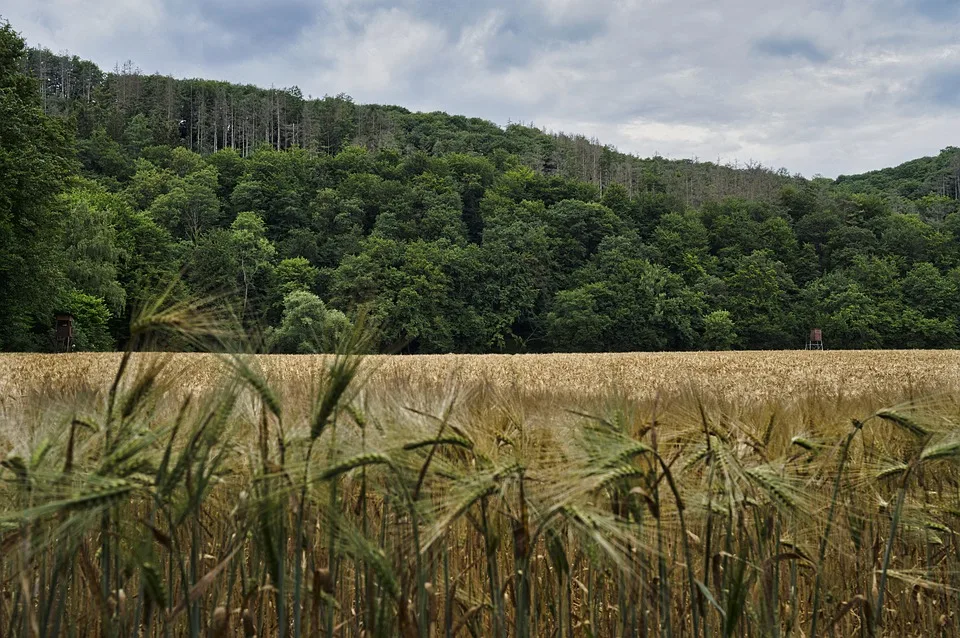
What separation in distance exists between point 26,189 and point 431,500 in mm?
30490

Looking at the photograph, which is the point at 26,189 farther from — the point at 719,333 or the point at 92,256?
the point at 719,333

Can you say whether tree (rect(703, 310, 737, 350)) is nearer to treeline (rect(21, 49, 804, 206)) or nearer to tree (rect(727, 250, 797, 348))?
tree (rect(727, 250, 797, 348))

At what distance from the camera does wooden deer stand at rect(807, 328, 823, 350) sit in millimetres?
66238

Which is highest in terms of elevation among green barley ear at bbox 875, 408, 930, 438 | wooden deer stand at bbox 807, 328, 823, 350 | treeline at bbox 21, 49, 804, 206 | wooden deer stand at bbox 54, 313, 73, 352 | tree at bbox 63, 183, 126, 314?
treeline at bbox 21, 49, 804, 206

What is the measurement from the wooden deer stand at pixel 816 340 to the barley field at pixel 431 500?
6735 centimetres

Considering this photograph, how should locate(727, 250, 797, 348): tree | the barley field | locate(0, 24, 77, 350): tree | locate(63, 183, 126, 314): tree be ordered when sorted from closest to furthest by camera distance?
1. the barley field
2. locate(0, 24, 77, 350): tree
3. locate(63, 183, 126, 314): tree
4. locate(727, 250, 797, 348): tree

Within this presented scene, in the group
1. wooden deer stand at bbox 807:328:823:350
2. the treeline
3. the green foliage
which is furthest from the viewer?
the treeline

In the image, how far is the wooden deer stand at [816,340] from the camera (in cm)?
6624

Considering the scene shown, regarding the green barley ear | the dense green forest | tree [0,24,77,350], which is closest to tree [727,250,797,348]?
the dense green forest

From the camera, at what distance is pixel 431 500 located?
7.64ft

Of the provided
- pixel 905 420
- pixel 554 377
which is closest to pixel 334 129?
pixel 554 377

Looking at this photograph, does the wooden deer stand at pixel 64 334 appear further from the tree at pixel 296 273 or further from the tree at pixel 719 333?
the tree at pixel 719 333

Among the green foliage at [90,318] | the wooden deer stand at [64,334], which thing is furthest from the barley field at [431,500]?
the green foliage at [90,318]

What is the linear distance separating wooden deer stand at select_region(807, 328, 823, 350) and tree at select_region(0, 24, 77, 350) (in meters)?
57.5
